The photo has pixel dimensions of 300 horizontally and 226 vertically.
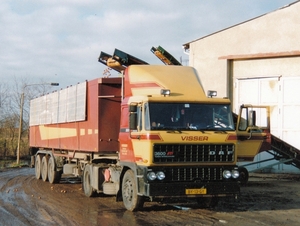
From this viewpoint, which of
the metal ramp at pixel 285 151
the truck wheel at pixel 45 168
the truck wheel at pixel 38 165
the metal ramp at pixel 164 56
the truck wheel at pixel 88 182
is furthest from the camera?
the truck wheel at pixel 38 165

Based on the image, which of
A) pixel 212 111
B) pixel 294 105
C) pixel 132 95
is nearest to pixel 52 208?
pixel 132 95

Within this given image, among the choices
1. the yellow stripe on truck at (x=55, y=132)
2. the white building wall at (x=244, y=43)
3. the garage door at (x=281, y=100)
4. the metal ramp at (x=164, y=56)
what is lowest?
the yellow stripe on truck at (x=55, y=132)

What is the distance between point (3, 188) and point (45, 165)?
2931 millimetres

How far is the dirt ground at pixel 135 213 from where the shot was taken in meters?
11.1

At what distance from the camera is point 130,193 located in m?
12.2

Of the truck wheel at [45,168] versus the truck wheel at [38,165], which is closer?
the truck wheel at [45,168]

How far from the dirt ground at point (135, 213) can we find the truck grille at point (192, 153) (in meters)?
1.33

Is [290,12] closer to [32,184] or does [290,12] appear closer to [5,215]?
[32,184]

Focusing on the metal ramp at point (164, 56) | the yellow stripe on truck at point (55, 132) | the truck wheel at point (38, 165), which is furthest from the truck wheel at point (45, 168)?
the metal ramp at point (164, 56)

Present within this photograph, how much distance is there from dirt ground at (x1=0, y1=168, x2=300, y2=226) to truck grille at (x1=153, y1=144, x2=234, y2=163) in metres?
1.33

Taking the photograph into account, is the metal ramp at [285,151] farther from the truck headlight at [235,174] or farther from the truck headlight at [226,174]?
the truck headlight at [226,174]

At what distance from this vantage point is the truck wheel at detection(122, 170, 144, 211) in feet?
39.1

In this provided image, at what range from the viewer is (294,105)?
2378cm

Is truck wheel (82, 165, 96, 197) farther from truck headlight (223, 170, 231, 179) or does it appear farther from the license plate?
truck headlight (223, 170, 231, 179)
